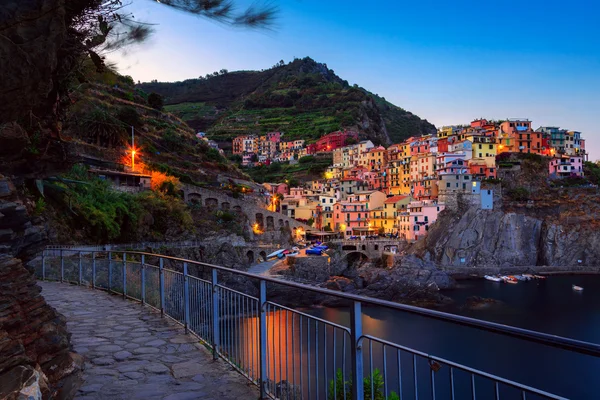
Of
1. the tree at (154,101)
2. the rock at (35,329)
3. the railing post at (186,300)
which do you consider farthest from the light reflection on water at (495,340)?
the tree at (154,101)

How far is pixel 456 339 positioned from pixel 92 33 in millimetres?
30791

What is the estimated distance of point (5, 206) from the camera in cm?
620

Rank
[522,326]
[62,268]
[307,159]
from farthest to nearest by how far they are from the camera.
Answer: [307,159] < [522,326] < [62,268]

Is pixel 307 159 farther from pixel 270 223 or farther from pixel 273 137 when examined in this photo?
pixel 270 223

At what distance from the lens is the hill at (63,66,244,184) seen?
4591cm

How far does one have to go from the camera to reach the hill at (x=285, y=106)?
4796 inches

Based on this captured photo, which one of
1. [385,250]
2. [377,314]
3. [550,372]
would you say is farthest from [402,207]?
[550,372]

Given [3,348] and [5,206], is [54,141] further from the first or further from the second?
[3,348]

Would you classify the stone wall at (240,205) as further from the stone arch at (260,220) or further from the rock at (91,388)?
the rock at (91,388)

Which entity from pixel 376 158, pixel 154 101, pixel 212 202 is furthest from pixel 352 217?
pixel 154 101

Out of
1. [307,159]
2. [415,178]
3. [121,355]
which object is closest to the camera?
[121,355]

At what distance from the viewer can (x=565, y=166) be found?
74625 mm

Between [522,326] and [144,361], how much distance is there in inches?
1377

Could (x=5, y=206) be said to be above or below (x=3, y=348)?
above
